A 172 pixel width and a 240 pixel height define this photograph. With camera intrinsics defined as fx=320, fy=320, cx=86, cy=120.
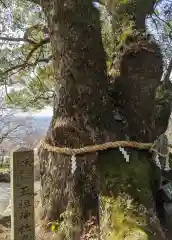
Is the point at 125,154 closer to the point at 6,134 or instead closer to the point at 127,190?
the point at 127,190

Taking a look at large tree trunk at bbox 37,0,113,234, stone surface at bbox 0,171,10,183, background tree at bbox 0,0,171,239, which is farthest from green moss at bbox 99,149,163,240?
stone surface at bbox 0,171,10,183

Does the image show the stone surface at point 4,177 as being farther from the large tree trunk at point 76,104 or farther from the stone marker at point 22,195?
the stone marker at point 22,195

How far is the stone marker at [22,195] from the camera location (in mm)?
1983

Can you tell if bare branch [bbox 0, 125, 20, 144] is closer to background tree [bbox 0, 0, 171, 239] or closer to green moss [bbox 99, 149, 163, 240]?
background tree [bbox 0, 0, 171, 239]

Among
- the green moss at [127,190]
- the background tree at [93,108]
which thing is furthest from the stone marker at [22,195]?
the background tree at [93,108]

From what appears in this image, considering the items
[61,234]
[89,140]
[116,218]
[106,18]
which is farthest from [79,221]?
[106,18]

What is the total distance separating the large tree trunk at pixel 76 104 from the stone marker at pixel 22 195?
0.84 m

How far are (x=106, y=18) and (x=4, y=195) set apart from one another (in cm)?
366

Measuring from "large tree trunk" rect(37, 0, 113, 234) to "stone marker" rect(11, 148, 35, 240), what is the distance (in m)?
0.84

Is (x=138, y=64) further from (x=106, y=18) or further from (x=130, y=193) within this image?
(x=106, y=18)

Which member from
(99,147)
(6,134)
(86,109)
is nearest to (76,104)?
(86,109)

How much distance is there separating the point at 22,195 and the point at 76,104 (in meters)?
1.13

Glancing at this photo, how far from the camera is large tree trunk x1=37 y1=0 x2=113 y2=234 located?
2.85m

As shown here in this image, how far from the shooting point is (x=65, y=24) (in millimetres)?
2963
